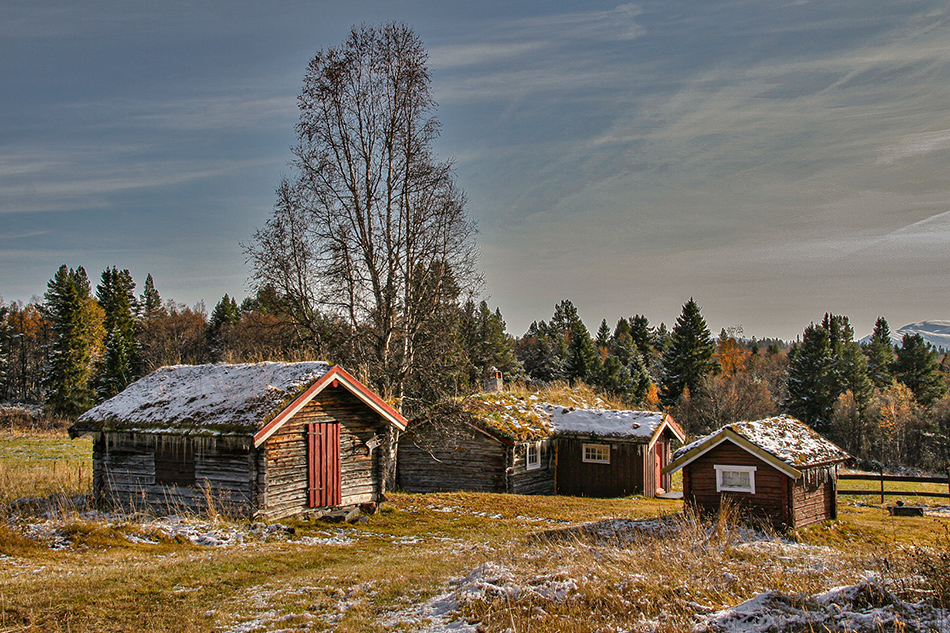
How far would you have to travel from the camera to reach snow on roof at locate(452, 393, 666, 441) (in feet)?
93.0

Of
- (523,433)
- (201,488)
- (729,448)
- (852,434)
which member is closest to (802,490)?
(729,448)

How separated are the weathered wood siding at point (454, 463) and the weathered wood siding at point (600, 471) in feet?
14.9

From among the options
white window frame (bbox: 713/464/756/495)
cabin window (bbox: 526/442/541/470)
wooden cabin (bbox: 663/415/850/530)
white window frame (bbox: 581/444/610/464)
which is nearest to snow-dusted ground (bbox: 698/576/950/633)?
wooden cabin (bbox: 663/415/850/530)

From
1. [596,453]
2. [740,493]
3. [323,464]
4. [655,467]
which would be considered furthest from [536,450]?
[323,464]

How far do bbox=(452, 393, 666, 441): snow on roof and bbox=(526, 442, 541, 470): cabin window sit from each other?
52 centimetres

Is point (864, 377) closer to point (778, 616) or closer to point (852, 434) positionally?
point (852, 434)

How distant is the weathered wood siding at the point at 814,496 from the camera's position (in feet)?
65.8

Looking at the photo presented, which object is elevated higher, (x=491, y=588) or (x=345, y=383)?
(x=345, y=383)

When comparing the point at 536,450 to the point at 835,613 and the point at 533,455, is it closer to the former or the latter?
the point at 533,455

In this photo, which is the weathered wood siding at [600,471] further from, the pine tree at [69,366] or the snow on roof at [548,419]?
the pine tree at [69,366]

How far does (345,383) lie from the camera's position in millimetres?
18250

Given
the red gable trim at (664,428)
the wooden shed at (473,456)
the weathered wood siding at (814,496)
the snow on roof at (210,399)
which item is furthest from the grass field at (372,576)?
the red gable trim at (664,428)

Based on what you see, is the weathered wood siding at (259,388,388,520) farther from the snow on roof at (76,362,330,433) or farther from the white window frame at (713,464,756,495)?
the white window frame at (713,464,756,495)

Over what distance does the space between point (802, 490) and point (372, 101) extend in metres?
20.1
